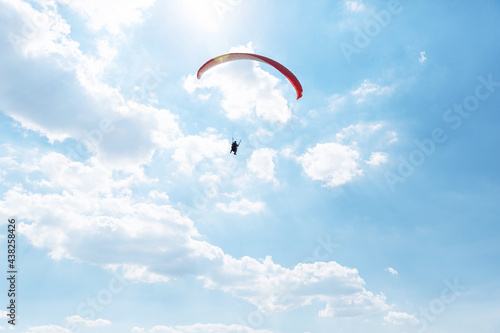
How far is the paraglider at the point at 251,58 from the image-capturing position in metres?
39.6

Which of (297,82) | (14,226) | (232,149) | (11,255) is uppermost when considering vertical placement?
(297,82)

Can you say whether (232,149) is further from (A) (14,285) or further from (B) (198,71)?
(A) (14,285)

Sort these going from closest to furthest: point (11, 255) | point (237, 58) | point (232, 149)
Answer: point (11, 255), point (237, 58), point (232, 149)

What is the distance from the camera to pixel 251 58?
4088 centimetres

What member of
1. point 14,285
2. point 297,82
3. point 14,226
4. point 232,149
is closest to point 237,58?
point 297,82

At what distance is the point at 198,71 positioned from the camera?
41125 mm

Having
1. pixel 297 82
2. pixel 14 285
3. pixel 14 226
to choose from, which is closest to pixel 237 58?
pixel 297 82

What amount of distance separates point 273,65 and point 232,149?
1050 centimetres

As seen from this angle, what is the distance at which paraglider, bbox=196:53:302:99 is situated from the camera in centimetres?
3956

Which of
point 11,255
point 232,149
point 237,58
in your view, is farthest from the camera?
point 232,149

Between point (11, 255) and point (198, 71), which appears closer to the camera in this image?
point (11, 255)

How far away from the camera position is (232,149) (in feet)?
147

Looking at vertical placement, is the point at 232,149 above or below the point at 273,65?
below

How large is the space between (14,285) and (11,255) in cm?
386
